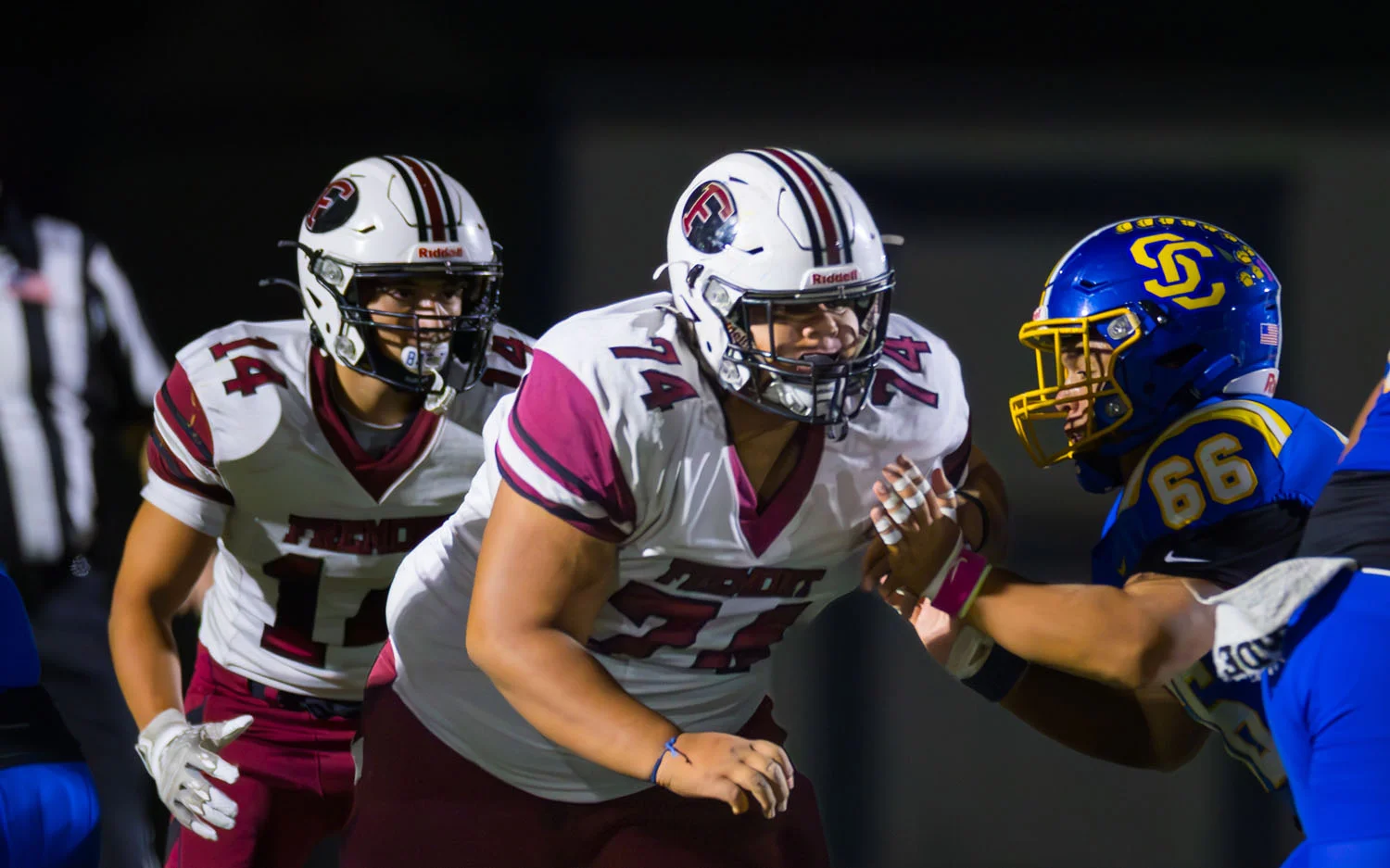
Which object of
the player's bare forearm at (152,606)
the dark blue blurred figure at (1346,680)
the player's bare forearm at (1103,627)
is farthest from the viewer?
the player's bare forearm at (152,606)

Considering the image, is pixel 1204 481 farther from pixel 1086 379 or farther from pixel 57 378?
pixel 57 378

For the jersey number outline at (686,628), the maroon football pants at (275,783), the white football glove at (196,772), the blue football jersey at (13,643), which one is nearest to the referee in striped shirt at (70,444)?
the maroon football pants at (275,783)

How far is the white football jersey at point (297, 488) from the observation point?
217cm

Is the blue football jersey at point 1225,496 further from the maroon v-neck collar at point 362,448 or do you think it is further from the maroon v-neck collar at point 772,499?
the maroon v-neck collar at point 362,448

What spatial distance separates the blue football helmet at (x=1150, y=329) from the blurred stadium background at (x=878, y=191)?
128 centimetres

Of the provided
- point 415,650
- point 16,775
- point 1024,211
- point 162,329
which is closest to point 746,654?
point 415,650

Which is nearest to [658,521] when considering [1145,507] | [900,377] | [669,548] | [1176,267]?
[669,548]

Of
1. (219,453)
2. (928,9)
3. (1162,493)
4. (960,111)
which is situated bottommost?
(219,453)

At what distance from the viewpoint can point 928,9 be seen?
3.19 m

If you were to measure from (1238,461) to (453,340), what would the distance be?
118cm

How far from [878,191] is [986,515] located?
5.10ft

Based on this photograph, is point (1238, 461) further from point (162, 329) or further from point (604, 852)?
point (162, 329)

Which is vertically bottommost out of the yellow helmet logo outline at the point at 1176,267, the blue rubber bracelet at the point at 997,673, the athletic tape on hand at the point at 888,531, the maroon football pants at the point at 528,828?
the maroon football pants at the point at 528,828

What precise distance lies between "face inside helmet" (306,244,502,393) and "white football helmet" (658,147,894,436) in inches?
24.4
